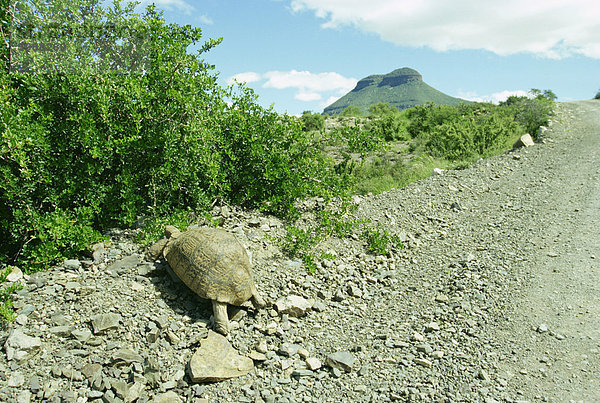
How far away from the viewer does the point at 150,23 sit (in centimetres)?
641

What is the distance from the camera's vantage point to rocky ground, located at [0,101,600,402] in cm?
388

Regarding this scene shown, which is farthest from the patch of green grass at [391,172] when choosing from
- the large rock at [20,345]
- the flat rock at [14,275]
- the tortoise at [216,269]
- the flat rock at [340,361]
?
the large rock at [20,345]

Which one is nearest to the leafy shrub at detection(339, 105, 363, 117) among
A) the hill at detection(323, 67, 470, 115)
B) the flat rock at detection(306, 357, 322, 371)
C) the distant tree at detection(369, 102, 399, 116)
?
the distant tree at detection(369, 102, 399, 116)

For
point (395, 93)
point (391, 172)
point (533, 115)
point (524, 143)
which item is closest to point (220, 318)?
point (391, 172)

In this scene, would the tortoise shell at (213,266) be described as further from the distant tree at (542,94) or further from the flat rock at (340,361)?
the distant tree at (542,94)

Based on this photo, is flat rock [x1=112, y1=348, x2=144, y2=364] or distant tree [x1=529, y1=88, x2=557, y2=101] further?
distant tree [x1=529, y1=88, x2=557, y2=101]

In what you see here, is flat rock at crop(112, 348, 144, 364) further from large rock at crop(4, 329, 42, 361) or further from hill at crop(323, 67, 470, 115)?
hill at crop(323, 67, 470, 115)

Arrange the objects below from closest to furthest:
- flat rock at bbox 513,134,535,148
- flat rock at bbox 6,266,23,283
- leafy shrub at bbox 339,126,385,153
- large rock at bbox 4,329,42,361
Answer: large rock at bbox 4,329,42,361
flat rock at bbox 6,266,23,283
leafy shrub at bbox 339,126,385,153
flat rock at bbox 513,134,535,148

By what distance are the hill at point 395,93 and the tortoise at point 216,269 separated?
2190 inches

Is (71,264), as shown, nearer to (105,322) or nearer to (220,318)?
(105,322)

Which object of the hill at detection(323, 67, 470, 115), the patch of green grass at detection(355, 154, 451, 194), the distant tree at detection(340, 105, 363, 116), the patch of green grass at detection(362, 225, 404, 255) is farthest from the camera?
the hill at detection(323, 67, 470, 115)

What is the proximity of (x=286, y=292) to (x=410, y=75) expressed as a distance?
10223 centimetres

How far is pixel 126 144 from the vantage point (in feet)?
18.5

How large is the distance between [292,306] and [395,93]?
84.3m
